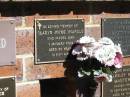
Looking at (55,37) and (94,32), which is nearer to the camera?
(55,37)

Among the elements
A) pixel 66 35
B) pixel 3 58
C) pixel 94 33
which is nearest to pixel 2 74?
pixel 3 58

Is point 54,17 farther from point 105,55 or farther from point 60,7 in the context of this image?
point 105,55

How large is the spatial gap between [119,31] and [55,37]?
0.67m

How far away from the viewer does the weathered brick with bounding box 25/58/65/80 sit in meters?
3.74

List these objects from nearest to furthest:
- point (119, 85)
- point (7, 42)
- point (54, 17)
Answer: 1. point (7, 42)
2. point (54, 17)
3. point (119, 85)

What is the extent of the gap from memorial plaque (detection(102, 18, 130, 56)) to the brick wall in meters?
0.10

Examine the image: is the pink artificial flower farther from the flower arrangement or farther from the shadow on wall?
the shadow on wall

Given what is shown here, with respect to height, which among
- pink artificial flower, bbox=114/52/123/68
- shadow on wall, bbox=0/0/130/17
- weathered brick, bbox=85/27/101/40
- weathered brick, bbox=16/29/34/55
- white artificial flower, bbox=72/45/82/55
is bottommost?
pink artificial flower, bbox=114/52/123/68

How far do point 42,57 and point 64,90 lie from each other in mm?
540

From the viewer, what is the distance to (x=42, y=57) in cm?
378

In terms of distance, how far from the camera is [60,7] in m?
3.84

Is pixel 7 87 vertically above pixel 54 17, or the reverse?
pixel 54 17

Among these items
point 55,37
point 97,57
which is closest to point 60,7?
point 55,37

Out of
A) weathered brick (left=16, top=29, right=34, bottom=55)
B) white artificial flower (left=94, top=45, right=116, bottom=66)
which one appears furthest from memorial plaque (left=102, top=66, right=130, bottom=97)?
weathered brick (left=16, top=29, right=34, bottom=55)
